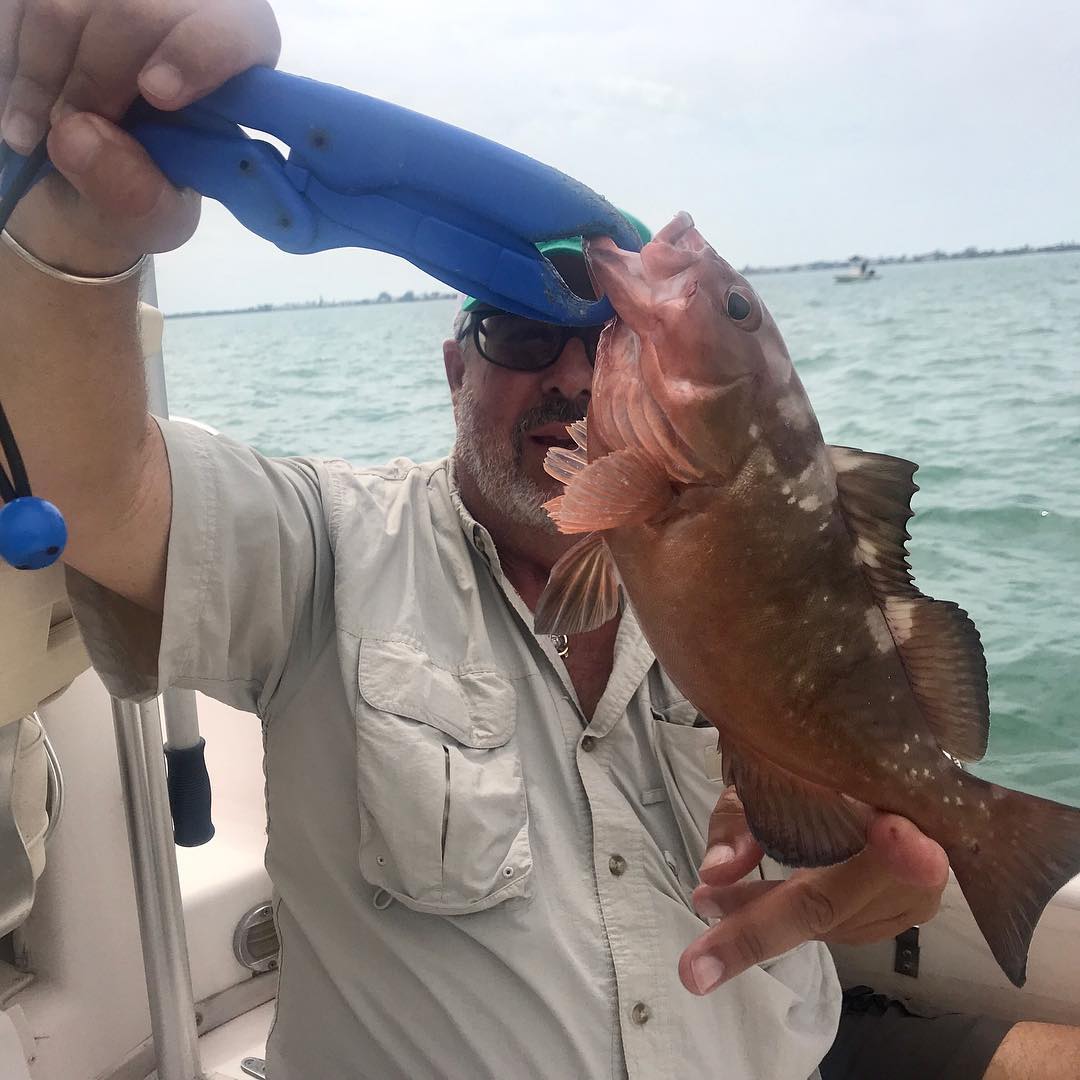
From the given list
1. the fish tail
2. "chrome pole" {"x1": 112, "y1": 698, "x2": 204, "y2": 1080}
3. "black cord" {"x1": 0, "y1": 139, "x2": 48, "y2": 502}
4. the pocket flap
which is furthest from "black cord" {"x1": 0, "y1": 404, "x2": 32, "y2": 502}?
the fish tail

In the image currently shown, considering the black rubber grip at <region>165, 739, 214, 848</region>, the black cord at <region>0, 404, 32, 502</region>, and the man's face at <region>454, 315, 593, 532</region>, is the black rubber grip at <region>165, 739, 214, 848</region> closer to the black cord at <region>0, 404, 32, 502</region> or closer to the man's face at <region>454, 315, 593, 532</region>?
the man's face at <region>454, 315, 593, 532</region>

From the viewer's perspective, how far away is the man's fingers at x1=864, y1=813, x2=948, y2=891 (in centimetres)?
111

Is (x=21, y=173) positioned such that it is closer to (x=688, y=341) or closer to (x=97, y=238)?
(x=97, y=238)

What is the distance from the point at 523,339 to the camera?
2096 millimetres

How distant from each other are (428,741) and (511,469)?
667 mm

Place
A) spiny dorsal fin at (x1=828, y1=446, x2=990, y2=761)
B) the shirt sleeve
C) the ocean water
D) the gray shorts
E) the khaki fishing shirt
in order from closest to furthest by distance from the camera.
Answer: spiny dorsal fin at (x1=828, y1=446, x2=990, y2=761), the shirt sleeve, the khaki fishing shirt, the gray shorts, the ocean water

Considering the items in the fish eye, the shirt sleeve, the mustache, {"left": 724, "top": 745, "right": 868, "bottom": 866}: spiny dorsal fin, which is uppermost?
the fish eye

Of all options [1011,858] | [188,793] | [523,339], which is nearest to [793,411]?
[1011,858]

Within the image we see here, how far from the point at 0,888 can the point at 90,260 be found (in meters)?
1.09

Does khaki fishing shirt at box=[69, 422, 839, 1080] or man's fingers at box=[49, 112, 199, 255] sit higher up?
man's fingers at box=[49, 112, 199, 255]

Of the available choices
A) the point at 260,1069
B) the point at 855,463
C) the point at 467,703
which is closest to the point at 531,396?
the point at 467,703

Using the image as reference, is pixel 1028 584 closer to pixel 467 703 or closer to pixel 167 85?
pixel 467 703

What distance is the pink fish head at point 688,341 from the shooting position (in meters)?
1.14

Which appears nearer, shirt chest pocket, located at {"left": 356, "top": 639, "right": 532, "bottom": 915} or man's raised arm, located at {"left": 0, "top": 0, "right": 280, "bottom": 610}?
man's raised arm, located at {"left": 0, "top": 0, "right": 280, "bottom": 610}
